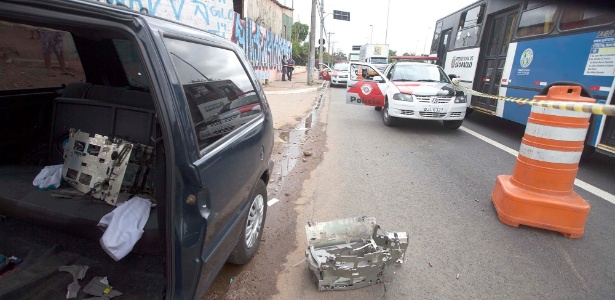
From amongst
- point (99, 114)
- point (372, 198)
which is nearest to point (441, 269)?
point (372, 198)

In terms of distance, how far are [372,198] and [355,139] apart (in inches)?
122

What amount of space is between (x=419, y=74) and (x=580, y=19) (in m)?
3.28

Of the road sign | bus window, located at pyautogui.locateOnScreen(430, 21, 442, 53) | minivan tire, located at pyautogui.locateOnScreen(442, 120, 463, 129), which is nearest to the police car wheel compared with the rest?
minivan tire, located at pyautogui.locateOnScreen(442, 120, 463, 129)

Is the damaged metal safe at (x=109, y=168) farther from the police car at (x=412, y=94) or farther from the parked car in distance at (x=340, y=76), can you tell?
the parked car in distance at (x=340, y=76)

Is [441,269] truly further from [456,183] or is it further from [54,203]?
[54,203]

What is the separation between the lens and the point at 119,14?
155 centimetres

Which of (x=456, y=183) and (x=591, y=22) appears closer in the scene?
(x=456, y=183)

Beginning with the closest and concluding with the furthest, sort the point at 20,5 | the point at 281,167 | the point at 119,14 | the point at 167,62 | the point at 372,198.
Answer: the point at 20,5 → the point at 119,14 → the point at 167,62 → the point at 372,198 → the point at 281,167

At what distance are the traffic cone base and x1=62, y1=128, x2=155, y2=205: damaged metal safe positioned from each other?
3.27 metres

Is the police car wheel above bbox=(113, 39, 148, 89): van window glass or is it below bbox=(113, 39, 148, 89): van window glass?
below

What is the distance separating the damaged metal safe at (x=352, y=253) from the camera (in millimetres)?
2322

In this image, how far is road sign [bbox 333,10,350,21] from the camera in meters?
32.2

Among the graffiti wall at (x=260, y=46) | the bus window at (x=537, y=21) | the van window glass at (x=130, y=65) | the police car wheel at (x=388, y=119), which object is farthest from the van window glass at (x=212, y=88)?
the graffiti wall at (x=260, y=46)

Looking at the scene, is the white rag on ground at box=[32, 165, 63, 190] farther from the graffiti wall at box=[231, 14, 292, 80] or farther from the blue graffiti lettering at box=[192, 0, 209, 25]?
the graffiti wall at box=[231, 14, 292, 80]
